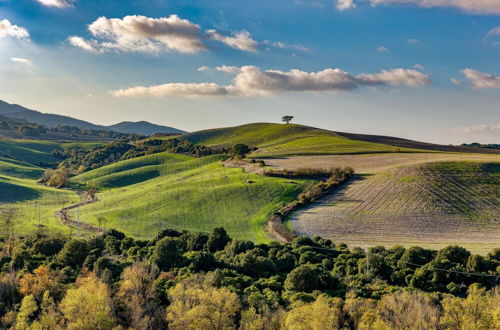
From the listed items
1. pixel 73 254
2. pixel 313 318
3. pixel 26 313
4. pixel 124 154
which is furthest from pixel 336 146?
pixel 26 313

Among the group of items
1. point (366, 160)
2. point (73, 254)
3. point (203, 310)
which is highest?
point (366, 160)

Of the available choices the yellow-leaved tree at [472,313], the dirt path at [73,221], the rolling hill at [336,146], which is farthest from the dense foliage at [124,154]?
the yellow-leaved tree at [472,313]

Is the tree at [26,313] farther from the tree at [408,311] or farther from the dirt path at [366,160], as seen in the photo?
the dirt path at [366,160]

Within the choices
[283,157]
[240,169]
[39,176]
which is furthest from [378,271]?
[39,176]

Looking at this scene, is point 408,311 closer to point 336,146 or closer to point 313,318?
point 313,318

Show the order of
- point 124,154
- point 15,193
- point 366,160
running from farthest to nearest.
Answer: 1. point 124,154
2. point 366,160
3. point 15,193

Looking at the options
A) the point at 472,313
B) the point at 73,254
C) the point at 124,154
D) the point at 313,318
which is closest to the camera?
the point at 313,318

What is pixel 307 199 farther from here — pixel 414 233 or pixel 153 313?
pixel 153 313
